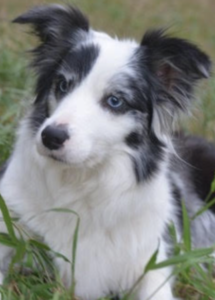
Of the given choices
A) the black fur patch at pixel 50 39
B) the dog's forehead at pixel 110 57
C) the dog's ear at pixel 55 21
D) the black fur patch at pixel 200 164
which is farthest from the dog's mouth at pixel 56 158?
the black fur patch at pixel 200 164

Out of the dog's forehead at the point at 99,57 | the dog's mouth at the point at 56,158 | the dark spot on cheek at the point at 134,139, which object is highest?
the dog's forehead at the point at 99,57

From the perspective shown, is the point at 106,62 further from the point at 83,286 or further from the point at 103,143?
the point at 83,286

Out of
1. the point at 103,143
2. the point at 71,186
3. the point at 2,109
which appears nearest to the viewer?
the point at 103,143

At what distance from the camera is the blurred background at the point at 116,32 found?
177 inches

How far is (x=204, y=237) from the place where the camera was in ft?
14.6

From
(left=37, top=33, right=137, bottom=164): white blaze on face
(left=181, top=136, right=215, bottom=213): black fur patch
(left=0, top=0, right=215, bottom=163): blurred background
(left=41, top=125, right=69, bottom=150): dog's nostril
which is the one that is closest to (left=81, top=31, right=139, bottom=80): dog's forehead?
(left=37, top=33, right=137, bottom=164): white blaze on face

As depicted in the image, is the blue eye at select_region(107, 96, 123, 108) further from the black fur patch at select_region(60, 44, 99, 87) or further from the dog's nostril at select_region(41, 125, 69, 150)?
the dog's nostril at select_region(41, 125, 69, 150)

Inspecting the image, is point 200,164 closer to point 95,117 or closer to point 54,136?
point 95,117

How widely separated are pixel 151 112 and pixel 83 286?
3.13 feet

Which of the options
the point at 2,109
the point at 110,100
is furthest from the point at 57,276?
the point at 2,109

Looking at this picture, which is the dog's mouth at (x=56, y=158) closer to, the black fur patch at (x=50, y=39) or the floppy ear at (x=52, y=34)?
the black fur patch at (x=50, y=39)

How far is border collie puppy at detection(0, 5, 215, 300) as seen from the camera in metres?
3.23

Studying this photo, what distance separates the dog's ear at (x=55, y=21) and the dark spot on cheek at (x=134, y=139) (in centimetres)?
65

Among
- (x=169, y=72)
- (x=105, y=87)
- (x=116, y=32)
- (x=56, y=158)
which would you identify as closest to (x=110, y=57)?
(x=105, y=87)
